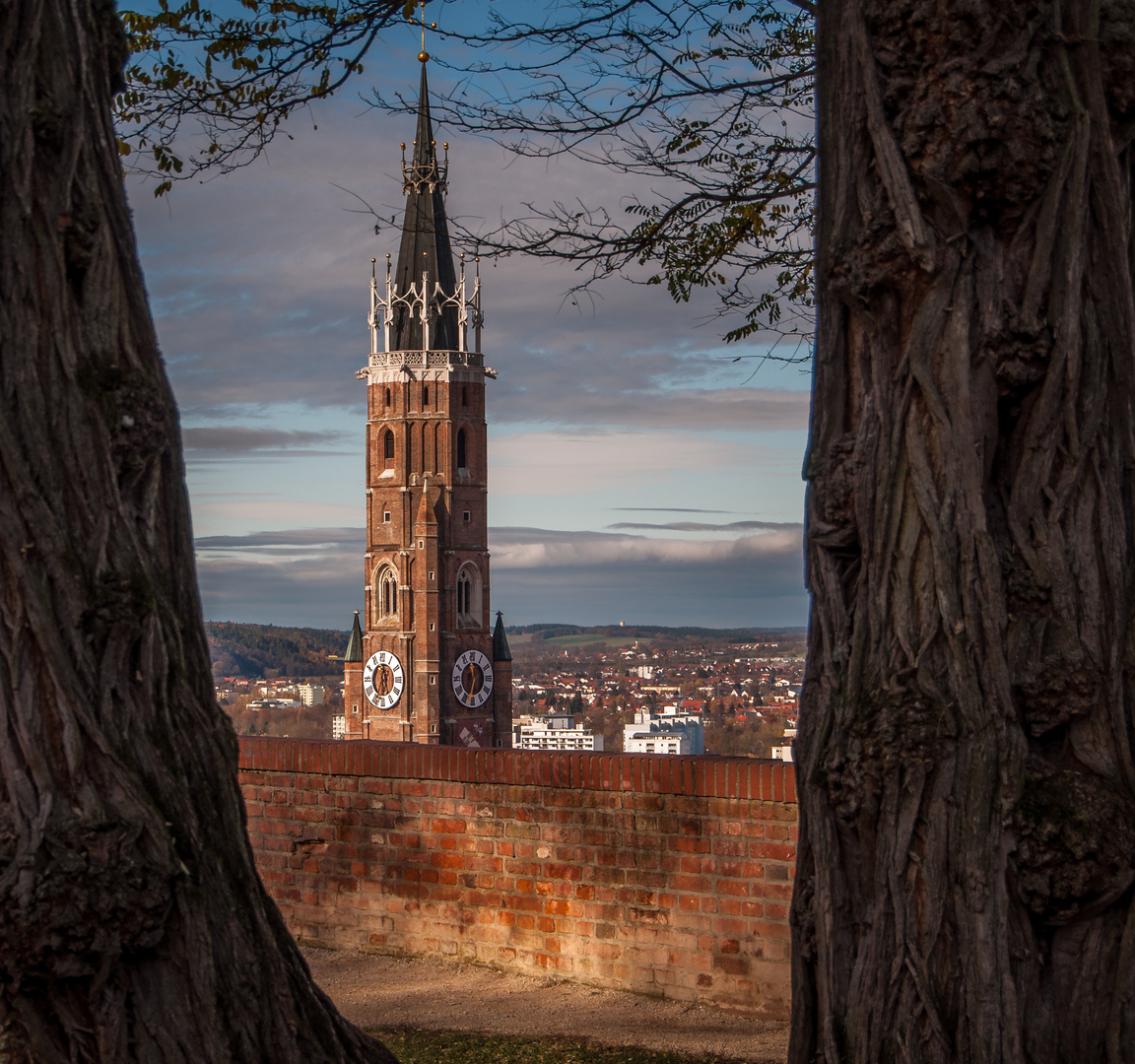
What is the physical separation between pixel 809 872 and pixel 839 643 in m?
0.56

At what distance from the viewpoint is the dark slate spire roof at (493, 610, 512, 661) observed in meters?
91.1

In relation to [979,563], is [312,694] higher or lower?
lower

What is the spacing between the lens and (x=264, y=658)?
56188 millimetres

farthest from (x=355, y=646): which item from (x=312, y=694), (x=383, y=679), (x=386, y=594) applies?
(x=312, y=694)

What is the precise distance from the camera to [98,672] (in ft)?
10.3

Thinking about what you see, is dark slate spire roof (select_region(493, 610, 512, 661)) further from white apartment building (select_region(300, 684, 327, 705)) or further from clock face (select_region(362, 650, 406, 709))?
white apartment building (select_region(300, 684, 327, 705))

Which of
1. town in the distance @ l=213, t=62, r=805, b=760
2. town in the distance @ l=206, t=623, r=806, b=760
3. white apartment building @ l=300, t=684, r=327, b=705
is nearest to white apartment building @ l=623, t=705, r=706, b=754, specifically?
town in the distance @ l=206, t=623, r=806, b=760

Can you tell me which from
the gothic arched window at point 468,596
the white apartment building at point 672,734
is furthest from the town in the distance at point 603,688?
the gothic arched window at point 468,596

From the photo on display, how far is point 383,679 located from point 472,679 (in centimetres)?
576

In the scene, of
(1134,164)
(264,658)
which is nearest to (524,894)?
(1134,164)

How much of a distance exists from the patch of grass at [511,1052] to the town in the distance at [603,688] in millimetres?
1533

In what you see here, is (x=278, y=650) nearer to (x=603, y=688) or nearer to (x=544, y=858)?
(x=603, y=688)

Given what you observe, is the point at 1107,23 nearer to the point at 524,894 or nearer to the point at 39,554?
the point at 39,554

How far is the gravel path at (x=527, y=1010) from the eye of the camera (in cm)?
575
